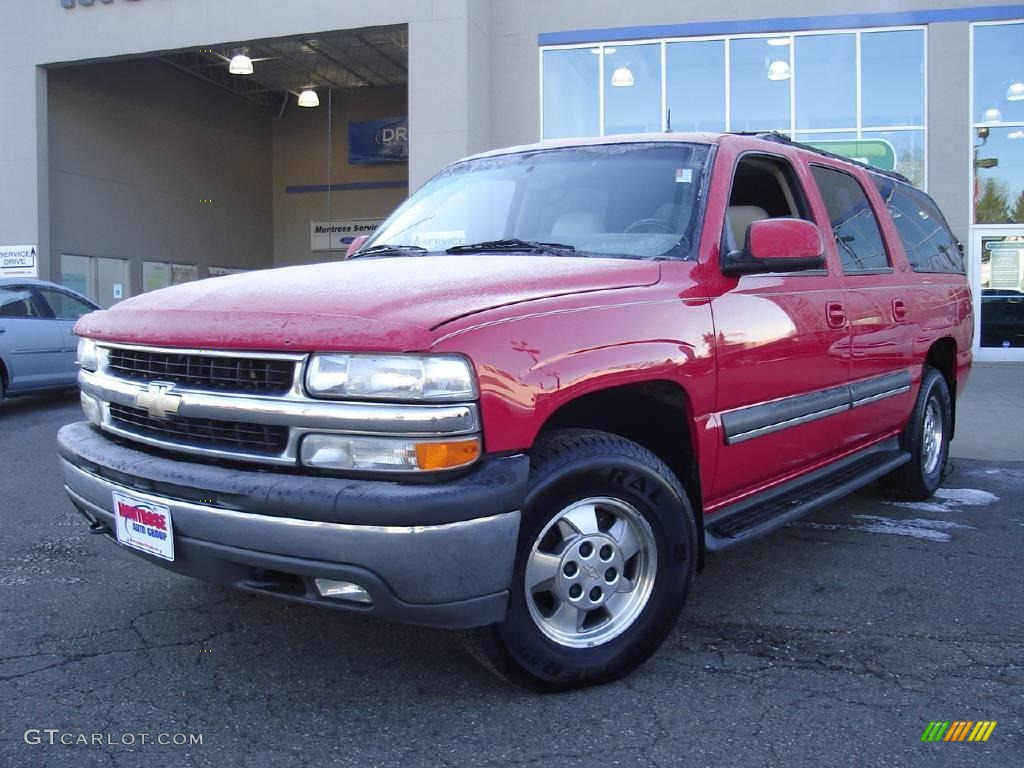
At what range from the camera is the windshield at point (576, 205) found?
3.61 metres

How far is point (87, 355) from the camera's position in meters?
3.40

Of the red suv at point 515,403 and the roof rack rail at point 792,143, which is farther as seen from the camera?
the roof rack rail at point 792,143

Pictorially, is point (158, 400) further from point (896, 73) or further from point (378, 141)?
point (378, 141)

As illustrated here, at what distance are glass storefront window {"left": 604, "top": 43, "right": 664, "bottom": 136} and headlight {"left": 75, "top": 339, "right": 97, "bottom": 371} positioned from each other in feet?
47.0

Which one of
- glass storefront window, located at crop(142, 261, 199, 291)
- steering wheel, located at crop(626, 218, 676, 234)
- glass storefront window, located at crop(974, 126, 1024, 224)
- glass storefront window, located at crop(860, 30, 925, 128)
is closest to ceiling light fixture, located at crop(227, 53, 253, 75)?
glass storefront window, located at crop(142, 261, 199, 291)

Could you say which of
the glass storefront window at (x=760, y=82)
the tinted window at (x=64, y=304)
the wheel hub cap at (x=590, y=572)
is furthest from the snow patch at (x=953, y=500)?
the glass storefront window at (x=760, y=82)

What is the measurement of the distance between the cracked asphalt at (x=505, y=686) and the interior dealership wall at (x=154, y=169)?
63.6 ft

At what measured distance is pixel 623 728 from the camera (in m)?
2.72

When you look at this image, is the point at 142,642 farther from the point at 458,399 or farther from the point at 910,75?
the point at 910,75

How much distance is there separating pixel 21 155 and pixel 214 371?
1984 cm

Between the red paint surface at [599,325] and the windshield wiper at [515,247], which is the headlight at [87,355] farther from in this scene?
the windshield wiper at [515,247]

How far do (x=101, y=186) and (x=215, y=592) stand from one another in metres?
21.3

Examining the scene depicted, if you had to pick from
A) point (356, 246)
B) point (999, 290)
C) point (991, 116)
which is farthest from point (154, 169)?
point (356, 246)

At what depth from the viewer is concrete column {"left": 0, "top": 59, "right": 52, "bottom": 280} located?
63.8ft
